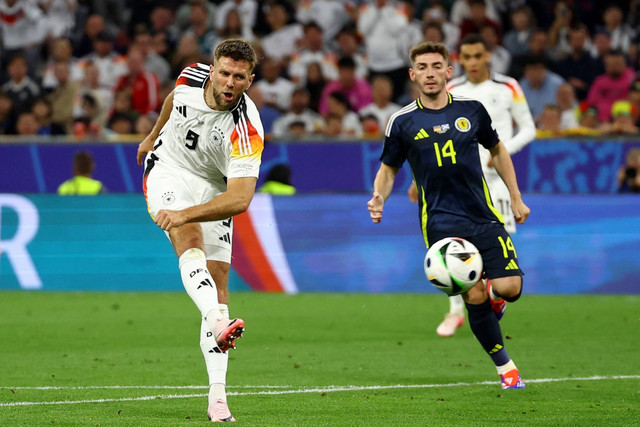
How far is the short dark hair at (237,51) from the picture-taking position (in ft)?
21.0

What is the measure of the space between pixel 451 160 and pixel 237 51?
6.66 feet

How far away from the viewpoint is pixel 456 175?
780cm

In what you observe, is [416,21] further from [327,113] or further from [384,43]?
[327,113]

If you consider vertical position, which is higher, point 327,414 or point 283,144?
point 327,414

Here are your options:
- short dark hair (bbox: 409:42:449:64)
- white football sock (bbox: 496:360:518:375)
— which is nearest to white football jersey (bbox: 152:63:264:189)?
short dark hair (bbox: 409:42:449:64)

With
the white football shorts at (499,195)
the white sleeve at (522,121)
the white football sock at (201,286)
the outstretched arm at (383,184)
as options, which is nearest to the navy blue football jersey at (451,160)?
the outstretched arm at (383,184)

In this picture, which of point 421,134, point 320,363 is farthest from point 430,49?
point 320,363

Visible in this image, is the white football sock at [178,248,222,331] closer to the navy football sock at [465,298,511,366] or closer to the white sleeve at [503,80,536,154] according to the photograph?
the navy football sock at [465,298,511,366]

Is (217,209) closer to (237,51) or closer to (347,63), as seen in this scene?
(237,51)

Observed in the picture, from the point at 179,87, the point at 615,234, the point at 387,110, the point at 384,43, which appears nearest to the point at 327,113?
the point at 387,110

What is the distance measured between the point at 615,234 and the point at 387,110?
172 inches

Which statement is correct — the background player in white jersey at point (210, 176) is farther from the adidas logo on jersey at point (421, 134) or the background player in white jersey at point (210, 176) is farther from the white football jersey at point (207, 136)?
the adidas logo on jersey at point (421, 134)

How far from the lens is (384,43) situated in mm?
18078

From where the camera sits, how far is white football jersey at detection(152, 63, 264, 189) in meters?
6.45
